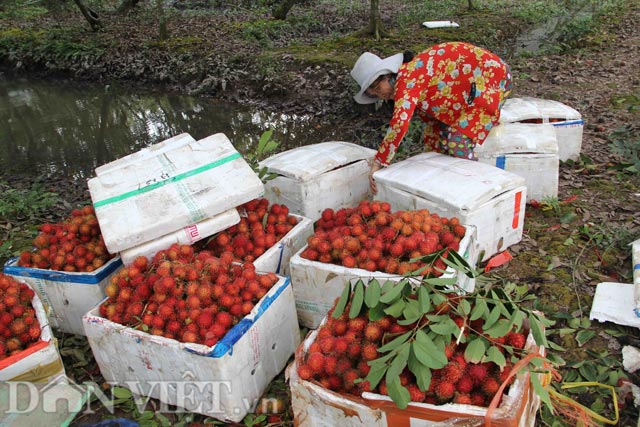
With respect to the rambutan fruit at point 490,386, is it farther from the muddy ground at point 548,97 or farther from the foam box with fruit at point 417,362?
the muddy ground at point 548,97

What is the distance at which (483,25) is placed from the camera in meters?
9.45

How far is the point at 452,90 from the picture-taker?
3.54m

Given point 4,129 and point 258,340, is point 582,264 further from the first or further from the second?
point 4,129

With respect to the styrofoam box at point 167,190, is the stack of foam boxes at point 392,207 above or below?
below

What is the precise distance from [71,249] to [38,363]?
2.34 feet

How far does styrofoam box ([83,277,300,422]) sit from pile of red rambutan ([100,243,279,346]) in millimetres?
49

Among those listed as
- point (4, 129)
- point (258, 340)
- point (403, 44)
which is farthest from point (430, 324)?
point (4, 129)

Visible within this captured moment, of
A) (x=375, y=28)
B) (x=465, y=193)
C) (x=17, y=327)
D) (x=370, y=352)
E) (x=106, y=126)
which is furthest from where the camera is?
(x=375, y=28)

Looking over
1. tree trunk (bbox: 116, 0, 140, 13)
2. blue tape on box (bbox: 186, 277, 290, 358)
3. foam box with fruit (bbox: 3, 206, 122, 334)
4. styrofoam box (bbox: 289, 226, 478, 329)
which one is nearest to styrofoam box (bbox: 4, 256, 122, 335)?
foam box with fruit (bbox: 3, 206, 122, 334)

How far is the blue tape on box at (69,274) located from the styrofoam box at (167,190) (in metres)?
0.29

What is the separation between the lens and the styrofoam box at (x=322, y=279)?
2.55 metres

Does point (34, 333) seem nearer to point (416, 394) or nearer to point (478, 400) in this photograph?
point (416, 394)

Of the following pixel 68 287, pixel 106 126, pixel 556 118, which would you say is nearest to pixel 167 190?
pixel 68 287

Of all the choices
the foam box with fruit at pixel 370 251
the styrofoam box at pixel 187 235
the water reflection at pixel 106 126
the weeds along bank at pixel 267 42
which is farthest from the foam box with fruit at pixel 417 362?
the weeds along bank at pixel 267 42
